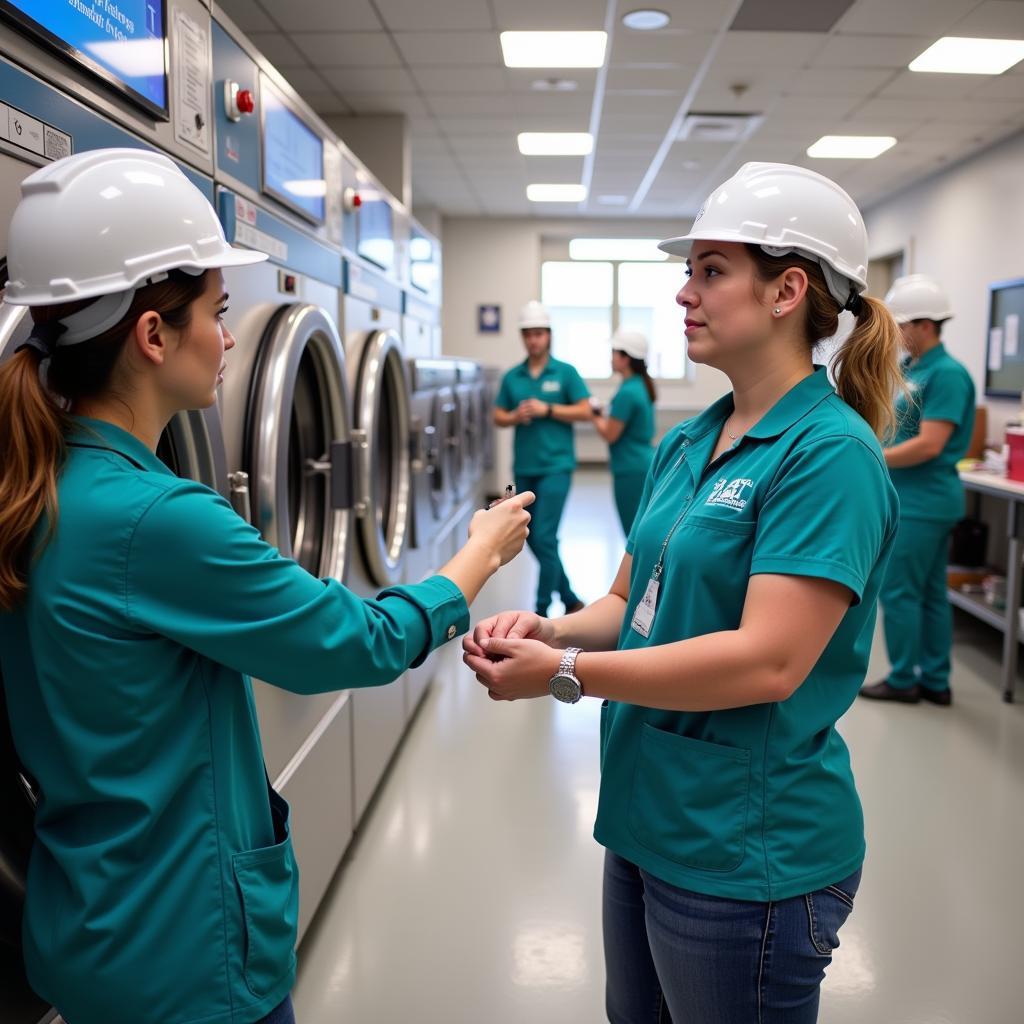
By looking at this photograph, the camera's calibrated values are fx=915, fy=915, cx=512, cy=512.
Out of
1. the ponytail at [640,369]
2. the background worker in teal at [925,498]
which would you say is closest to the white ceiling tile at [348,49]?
the ponytail at [640,369]

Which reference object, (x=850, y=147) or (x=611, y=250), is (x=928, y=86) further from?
(x=611, y=250)

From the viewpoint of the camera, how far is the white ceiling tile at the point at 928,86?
5.44 metres

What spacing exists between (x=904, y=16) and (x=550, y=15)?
1.76m

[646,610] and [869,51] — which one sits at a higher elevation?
[869,51]

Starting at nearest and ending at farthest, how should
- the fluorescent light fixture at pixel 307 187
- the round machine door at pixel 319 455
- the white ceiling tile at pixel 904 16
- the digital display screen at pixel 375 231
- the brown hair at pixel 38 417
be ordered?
the brown hair at pixel 38 417
the fluorescent light fixture at pixel 307 187
the round machine door at pixel 319 455
the digital display screen at pixel 375 231
the white ceiling tile at pixel 904 16

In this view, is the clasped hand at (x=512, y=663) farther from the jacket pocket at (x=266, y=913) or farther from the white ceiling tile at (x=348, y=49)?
the white ceiling tile at (x=348, y=49)

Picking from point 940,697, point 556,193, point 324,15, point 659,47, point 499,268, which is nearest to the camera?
point 940,697

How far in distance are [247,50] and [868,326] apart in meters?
1.47

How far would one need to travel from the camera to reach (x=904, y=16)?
4543 mm

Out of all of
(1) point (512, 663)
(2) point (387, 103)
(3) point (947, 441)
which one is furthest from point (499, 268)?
(1) point (512, 663)

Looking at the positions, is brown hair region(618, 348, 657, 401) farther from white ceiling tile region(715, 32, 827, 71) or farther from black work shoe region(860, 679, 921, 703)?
black work shoe region(860, 679, 921, 703)

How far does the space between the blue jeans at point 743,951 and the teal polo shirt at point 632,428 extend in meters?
4.12

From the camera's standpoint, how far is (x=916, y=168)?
26.0 feet

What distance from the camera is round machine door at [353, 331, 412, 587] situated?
270 centimetres
